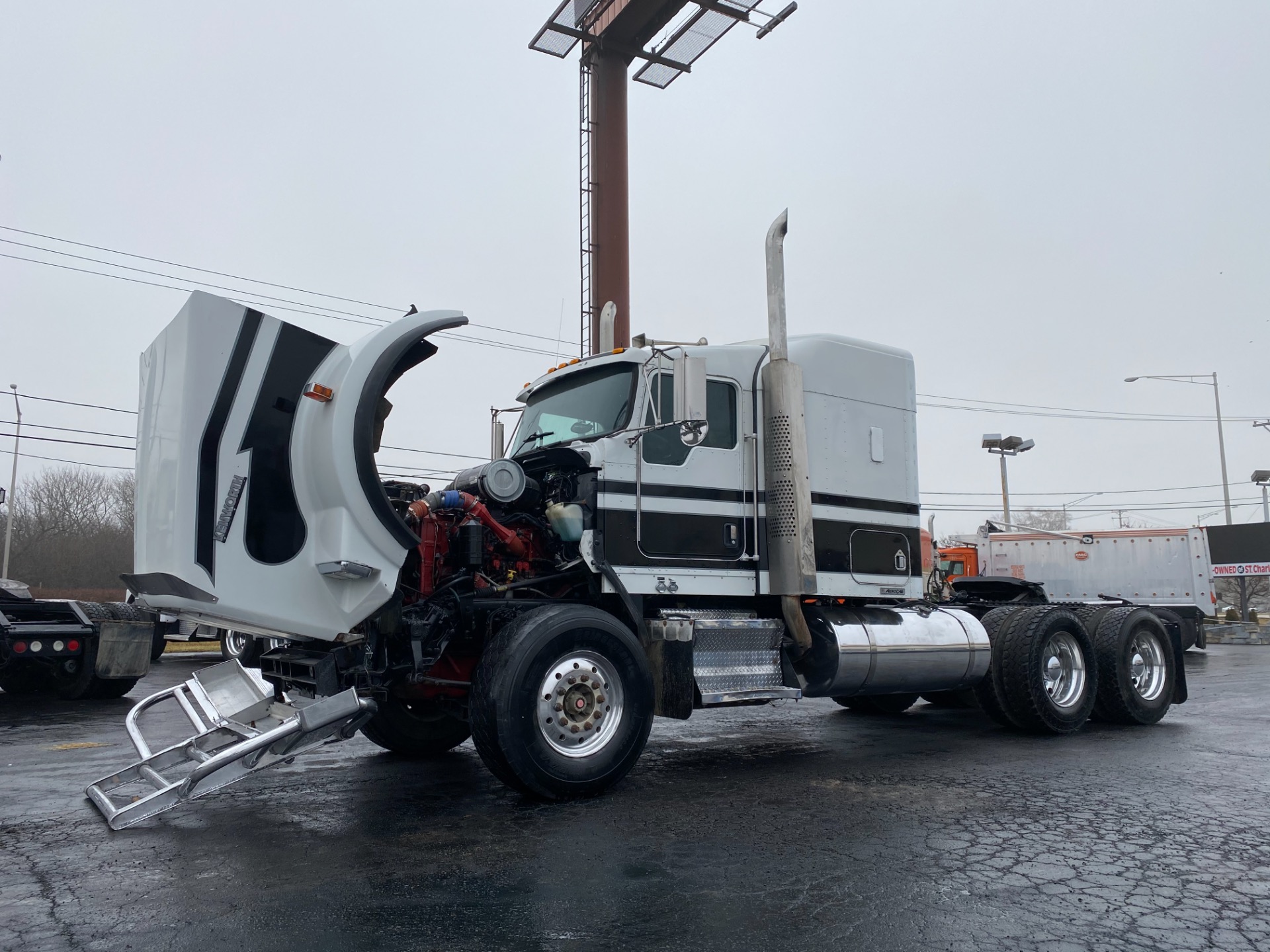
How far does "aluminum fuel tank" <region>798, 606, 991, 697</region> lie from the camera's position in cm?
763

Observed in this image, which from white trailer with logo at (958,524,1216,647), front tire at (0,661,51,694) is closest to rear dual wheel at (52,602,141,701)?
front tire at (0,661,51,694)

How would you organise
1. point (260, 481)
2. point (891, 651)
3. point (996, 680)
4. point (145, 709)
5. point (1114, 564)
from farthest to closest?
point (1114, 564), point (996, 680), point (891, 651), point (145, 709), point (260, 481)

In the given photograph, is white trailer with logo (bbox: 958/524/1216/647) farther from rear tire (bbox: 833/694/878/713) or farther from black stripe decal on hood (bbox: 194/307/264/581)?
black stripe decal on hood (bbox: 194/307/264/581)

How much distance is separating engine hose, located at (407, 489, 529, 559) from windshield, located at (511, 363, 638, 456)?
1.03 m

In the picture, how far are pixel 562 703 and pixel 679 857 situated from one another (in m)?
1.47

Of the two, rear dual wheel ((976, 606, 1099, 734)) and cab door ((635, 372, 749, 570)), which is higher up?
cab door ((635, 372, 749, 570))

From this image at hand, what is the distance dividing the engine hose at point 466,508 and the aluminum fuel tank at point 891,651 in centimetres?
266

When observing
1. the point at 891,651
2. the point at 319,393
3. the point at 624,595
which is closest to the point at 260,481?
the point at 319,393

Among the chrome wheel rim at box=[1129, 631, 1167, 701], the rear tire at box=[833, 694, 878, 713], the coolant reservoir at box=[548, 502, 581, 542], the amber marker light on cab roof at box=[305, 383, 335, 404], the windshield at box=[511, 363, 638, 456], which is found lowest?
the rear tire at box=[833, 694, 878, 713]

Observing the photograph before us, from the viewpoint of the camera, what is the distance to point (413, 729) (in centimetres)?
768

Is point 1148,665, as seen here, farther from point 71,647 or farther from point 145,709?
point 71,647

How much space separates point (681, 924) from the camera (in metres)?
3.71

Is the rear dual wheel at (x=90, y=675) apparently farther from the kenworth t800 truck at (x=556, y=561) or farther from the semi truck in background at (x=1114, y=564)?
the semi truck in background at (x=1114, y=564)

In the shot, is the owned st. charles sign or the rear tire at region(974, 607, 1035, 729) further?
the owned st. charles sign
